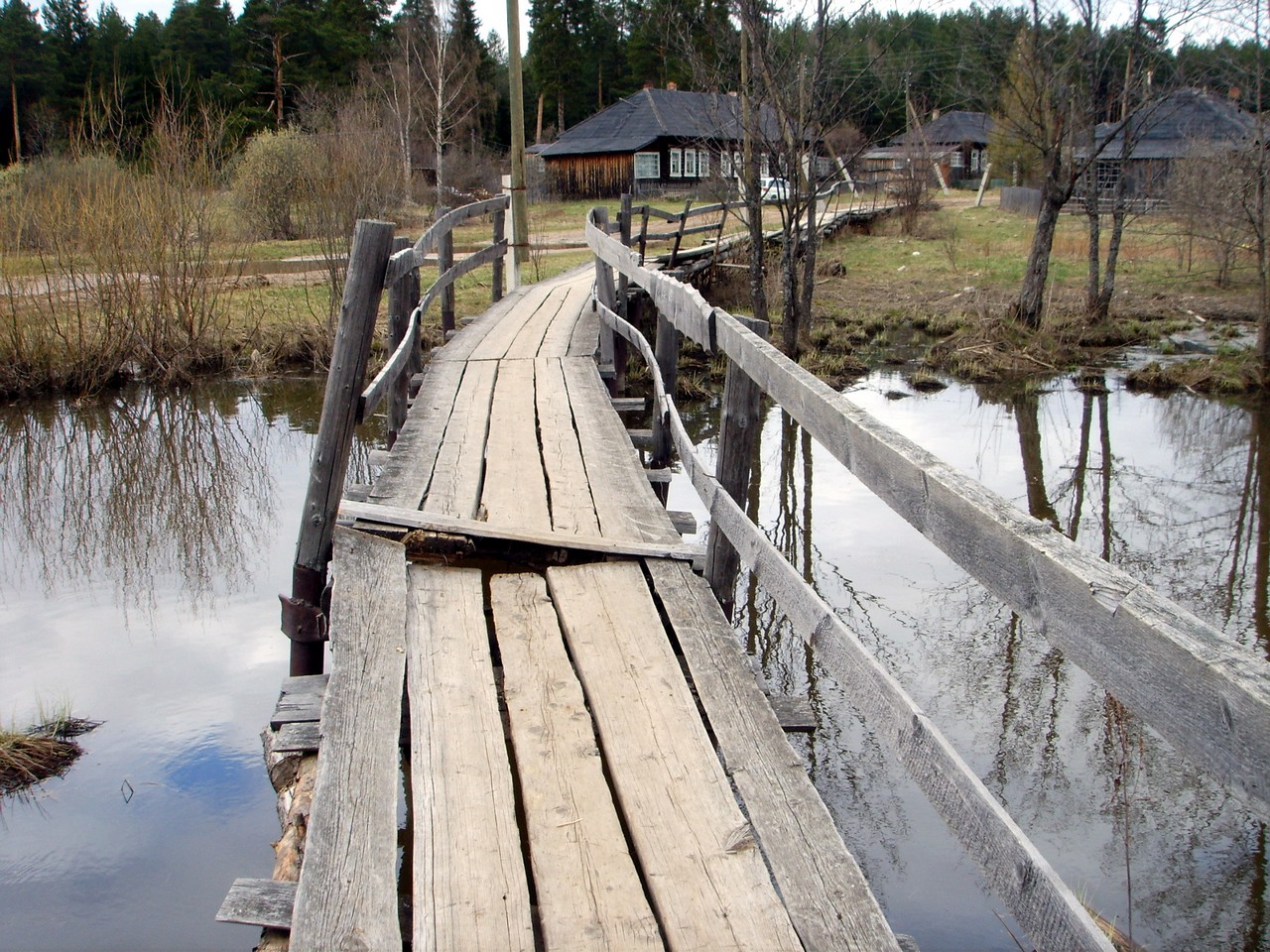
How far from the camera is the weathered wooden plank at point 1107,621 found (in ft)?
3.77

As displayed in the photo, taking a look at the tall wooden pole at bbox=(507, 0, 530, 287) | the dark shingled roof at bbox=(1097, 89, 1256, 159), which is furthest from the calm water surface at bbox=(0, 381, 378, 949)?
the dark shingled roof at bbox=(1097, 89, 1256, 159)

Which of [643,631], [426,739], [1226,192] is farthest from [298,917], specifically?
[1226,192]

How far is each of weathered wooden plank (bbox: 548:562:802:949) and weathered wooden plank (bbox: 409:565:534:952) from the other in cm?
25

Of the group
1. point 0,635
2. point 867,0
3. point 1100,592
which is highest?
point 867,0

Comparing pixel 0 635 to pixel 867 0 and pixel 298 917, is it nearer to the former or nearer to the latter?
→ pixel 298 917

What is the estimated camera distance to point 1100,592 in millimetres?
1386

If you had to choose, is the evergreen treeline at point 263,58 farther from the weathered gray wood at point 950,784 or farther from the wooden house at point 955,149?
the weathered gray wood at point 950,784

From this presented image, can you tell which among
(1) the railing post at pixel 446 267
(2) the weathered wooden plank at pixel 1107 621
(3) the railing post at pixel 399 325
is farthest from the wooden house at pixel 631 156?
(2) the weathered wooden plank at pixel 1107 621

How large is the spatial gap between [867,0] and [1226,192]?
572 cm

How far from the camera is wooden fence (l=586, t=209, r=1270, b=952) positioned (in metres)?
1.18

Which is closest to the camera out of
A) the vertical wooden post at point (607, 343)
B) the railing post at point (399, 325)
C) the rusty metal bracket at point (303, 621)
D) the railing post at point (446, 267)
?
the rusty metal bracket at point (303, 621)

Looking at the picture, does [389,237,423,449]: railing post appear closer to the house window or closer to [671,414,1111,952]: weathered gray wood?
[671,414,1111,952]: weathered gray wood

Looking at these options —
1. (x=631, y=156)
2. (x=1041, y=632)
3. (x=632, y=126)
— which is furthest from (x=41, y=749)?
(x=632, y=126)

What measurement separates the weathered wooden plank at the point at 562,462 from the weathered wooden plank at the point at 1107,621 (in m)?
1.88
